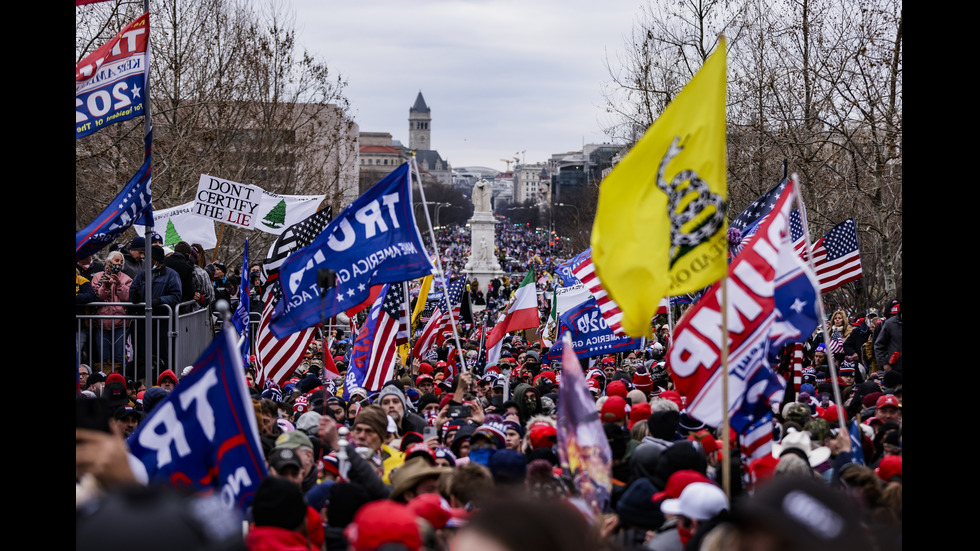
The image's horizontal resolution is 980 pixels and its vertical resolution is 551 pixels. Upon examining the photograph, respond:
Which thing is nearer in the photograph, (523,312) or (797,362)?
(797,362)

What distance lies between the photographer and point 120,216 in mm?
10422

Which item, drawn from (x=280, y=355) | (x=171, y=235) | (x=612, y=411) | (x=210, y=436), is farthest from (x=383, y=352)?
(x=171, y=235)

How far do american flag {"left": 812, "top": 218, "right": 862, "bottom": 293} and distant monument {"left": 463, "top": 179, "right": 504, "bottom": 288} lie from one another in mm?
52156

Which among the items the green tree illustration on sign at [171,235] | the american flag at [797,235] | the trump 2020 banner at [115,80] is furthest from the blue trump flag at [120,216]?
the green tree illustration on sign at [171,235]

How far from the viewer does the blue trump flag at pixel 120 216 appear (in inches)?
405

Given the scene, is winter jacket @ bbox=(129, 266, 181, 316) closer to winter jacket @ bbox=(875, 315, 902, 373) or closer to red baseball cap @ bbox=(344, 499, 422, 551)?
red baseball cap @ bbox=(344, 499, 422, 551)

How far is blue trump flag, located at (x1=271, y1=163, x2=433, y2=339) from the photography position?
354 inches

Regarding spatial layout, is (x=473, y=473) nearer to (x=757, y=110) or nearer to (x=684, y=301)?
(x=684, y=301)

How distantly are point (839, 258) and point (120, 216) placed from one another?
9.25 meters

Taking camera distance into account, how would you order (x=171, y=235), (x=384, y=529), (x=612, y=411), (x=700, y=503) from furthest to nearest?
(x=171, y=235), (x=612, y=411), (x=700, y=503), (x=384, y=529)

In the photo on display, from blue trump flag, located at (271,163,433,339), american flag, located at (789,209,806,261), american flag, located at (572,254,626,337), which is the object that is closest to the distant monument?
american flag, located at (789,209,806,261)

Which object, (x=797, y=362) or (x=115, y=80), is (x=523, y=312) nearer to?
(x=797, y=362)

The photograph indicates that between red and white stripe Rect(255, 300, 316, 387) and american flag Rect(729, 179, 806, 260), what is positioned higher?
american flag Rect(729, 179, 806, 260)
